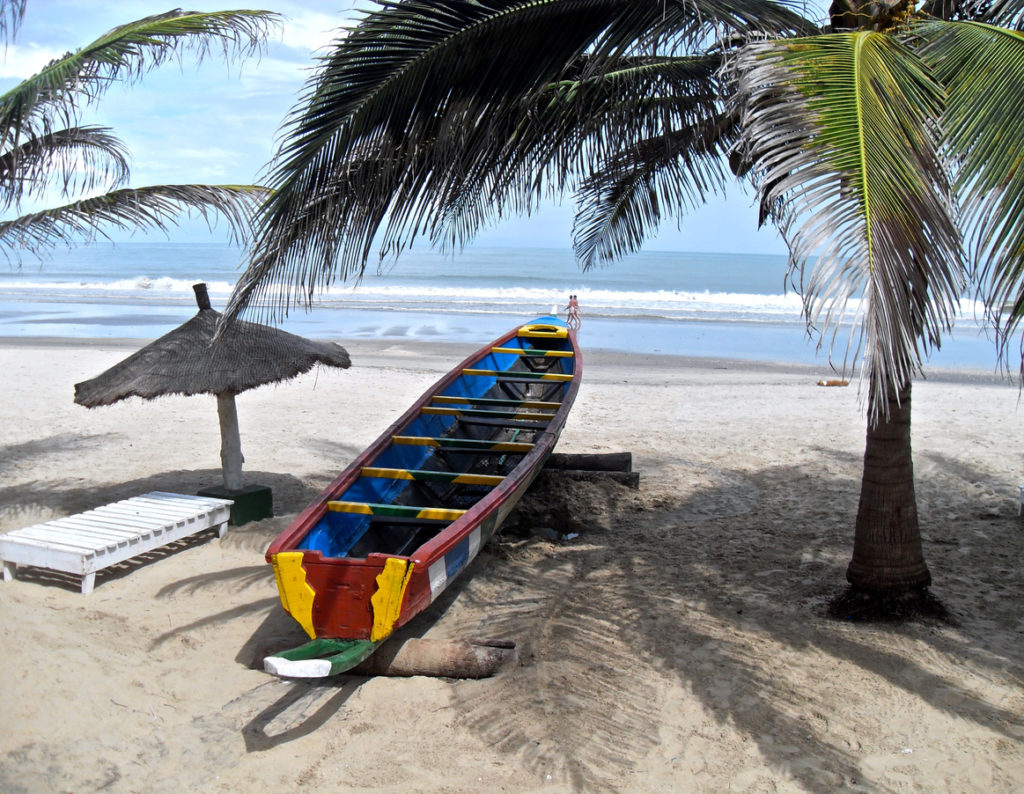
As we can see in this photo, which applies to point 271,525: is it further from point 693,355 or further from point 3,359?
point 693,355

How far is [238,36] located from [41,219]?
2.04m

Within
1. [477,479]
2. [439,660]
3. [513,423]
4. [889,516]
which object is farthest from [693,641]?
[513,423]

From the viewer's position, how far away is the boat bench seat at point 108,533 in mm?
5402

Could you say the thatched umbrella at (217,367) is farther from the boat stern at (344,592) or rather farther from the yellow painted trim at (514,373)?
the boat stern at (344,592)

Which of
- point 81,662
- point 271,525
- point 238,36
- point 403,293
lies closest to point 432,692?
point 81,662

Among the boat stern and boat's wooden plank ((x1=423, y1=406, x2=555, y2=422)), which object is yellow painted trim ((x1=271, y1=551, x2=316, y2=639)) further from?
boat's wooden plank ((x1=423, y1=406, x2=555, y2=422))

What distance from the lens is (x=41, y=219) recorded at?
21.6ft

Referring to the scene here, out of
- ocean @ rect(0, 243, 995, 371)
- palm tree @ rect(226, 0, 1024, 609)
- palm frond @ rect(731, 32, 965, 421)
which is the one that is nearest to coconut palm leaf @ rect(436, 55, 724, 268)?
palm tree @ rect(226, 0, 1024, 609)

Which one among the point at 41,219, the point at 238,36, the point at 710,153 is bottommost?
the point at 41,219

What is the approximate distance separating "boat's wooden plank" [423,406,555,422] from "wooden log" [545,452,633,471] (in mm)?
764

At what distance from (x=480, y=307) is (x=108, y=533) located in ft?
77.6

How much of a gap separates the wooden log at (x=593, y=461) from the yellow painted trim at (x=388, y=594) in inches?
152

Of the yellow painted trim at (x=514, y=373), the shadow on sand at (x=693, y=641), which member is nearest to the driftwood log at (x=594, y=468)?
the shadow on sand at (x=693, y=641)

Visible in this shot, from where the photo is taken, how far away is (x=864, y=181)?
303cm
